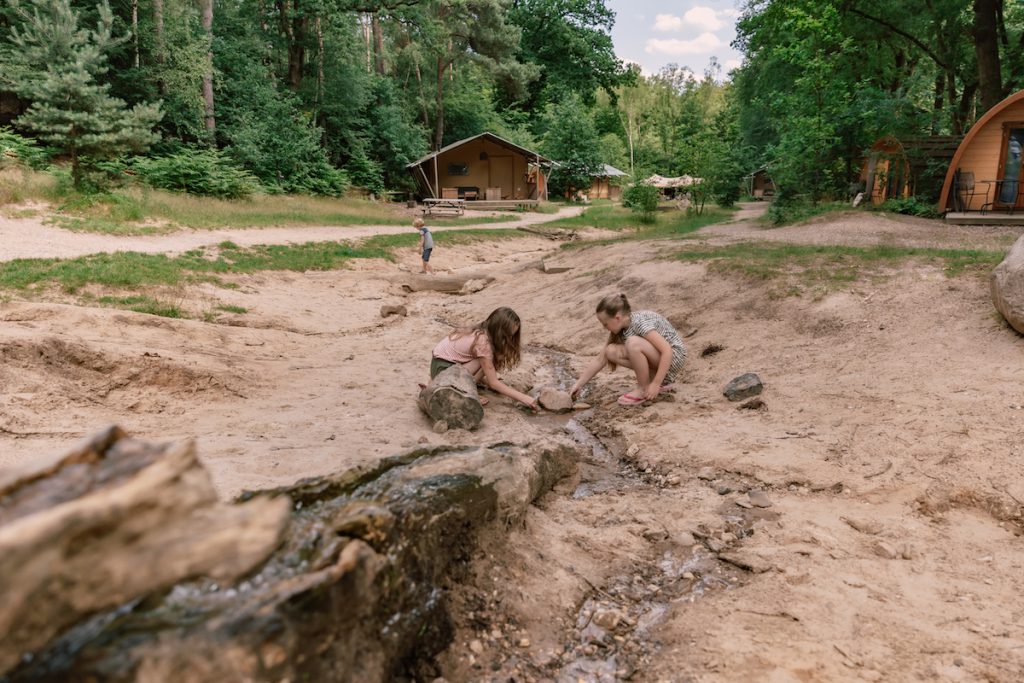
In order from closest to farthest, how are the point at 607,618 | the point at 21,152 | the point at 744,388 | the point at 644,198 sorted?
the point at 607,618 → the point at 744,388 → the point at 21,152 → the point at 644,198

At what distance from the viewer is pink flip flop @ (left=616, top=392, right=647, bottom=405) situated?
617cm

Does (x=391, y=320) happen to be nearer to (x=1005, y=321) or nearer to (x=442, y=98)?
(x=1005, y=321)

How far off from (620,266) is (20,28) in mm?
22794

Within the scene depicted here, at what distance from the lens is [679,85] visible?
96938 millimetres

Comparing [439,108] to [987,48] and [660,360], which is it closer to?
[987,48]

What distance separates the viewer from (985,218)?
14953 millimetres

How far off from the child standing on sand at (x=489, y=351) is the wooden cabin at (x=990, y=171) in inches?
603

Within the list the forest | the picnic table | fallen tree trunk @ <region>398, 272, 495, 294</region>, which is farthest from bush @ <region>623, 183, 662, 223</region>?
fallen tree trunk @ <region>398, 272, 495, 294</region>

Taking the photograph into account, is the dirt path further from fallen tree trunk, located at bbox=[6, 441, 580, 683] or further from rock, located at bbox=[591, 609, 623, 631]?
rock, located at bbox=[591, 609, 623, 631]

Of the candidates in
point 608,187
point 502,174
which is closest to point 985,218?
point 502,174

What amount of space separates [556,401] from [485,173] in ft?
121

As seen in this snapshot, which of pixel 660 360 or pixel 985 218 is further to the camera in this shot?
pixel 985 218

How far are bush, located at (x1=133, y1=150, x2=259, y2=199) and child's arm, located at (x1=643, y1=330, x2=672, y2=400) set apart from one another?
1984cm

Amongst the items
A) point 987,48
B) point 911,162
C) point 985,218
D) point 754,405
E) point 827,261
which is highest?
point 987,48
